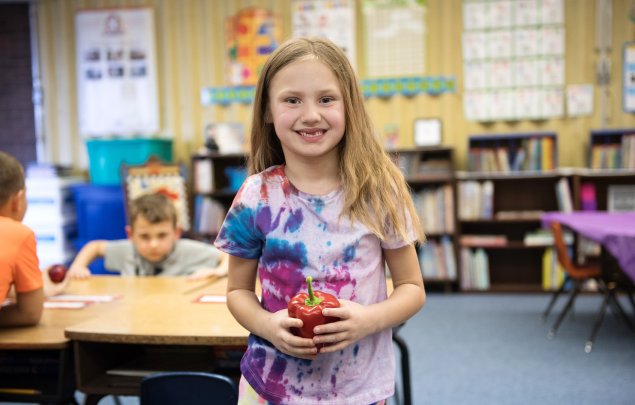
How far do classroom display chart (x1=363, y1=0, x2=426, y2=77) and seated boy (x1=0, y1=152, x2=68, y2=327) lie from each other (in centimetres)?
424

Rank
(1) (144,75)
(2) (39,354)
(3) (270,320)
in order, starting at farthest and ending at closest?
1. (1) (144,75)
2. (2) (39,354)
3. (3) (270,320)

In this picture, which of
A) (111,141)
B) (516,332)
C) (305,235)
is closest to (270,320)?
(305,235)

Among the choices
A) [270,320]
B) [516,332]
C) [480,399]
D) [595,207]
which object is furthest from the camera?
[595,207]

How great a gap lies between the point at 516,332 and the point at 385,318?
335 cm

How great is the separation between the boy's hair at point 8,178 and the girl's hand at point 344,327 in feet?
4.27

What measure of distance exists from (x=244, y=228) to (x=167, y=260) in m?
1.80

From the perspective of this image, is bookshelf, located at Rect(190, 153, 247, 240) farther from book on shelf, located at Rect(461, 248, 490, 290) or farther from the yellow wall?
book on shelf, located at Rect(461, 248, 490, 290)

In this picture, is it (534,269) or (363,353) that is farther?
(534,269)

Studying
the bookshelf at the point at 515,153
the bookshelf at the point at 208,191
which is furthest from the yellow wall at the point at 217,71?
the bookshelf at the point at 208,191

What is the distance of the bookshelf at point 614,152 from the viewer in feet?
17.2

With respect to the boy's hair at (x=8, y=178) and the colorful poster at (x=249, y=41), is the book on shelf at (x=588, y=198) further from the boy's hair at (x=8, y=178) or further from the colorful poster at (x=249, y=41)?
the boy's hair at (x=8, y=178)

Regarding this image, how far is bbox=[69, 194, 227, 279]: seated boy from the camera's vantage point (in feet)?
9.05

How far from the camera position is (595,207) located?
5473 mm

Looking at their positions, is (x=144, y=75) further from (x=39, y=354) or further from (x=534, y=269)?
(x=39, y=354)
